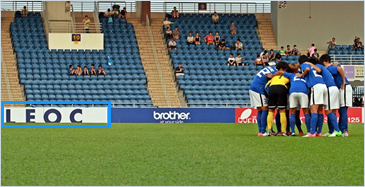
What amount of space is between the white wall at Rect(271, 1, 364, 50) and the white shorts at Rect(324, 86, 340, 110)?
25872 millimetres

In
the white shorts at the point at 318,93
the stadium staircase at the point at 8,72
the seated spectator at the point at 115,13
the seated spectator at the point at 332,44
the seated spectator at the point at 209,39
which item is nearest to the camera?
the white shorts at the point at 318,93

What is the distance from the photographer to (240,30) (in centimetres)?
4069

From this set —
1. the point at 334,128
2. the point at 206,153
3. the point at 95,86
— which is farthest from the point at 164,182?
the point at 95,86

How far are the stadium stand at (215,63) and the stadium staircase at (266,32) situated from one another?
1.31ft

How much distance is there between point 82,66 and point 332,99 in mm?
22958

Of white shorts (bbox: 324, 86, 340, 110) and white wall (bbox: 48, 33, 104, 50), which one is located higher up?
white wall (bbox: 48, 33, 104, 50)

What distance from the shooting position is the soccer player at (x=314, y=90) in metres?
14.8

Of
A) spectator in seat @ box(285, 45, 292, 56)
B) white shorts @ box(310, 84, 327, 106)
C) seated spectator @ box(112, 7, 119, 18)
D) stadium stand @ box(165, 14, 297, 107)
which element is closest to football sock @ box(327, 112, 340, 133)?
white shorts @ box(310, 84, 327, 106)

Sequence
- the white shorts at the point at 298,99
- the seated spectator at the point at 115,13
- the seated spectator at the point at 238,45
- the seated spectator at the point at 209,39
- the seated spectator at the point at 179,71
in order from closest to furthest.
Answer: the white shorts at the point at 298,99 < the seated spectator at the point at 179,71 < the seated spectator at the point at 238,45 < the seated spectator at the point at 209,39 < the seated spectator at the point at 115,13

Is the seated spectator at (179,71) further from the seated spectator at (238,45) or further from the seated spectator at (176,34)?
the seated spectator at (238,45)

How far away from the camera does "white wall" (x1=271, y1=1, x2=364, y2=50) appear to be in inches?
1618

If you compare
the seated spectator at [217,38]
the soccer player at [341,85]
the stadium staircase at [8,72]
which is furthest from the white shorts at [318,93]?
the seated spectator at [217,38]

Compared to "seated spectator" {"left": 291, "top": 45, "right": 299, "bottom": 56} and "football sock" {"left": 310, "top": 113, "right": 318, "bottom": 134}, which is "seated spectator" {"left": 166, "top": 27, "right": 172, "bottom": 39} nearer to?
"seated spectator" {"left": 291, "top": 45, "right": 299, "bottom": 56}

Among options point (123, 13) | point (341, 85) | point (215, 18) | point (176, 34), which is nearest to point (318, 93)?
point (341, 85)
